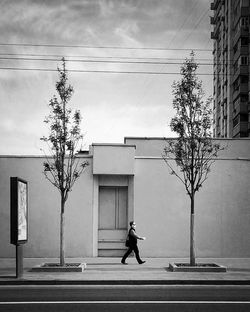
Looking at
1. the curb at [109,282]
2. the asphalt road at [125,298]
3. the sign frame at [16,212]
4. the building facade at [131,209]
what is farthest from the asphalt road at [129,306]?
the building facade at [131,209]

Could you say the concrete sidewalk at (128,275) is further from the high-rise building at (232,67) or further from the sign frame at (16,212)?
the high-rise building at (232,67)

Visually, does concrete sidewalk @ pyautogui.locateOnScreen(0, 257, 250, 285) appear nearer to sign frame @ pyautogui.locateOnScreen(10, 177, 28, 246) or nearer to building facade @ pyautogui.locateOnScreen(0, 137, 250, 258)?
sign frame @ pyautogui.locateOnScreen(10, 177, 28, 246)

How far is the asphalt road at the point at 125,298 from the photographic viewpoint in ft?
33.5

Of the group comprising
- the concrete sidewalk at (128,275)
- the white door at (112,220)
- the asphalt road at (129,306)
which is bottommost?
the concrete sidewalk at (128,275)

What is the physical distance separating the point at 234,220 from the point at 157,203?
331 centimetres

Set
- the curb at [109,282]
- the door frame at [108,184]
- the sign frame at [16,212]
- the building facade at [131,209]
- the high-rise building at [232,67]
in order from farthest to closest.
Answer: the high-rise building at [232,67] → the door frame at [108,184] → the building facade at [131,209] → the sign frame at [16,212] → the curb at [109,282]

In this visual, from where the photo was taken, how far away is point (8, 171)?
21438 mm

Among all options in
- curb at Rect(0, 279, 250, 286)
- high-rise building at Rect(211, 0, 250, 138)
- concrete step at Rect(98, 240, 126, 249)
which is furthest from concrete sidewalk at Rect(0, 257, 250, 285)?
high-rise building at Rect(211, 0, 250, 138)

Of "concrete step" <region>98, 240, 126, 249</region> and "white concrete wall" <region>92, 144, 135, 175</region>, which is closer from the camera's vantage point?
"white concrete wall" <region>92, 144, 135, 175</region>

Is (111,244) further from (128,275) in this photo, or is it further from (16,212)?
(16,212)

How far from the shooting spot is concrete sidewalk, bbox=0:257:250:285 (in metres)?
14.2

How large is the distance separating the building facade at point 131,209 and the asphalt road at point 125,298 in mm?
7302

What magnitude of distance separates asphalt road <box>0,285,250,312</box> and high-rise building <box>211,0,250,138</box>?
57.1m

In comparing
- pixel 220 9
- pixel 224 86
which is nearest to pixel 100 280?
pixel 224 86
